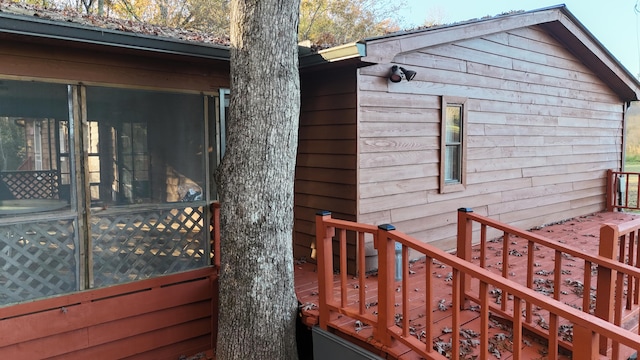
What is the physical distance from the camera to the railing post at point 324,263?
3531 mm

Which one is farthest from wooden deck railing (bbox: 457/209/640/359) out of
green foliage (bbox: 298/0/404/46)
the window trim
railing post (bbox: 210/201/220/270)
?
green foliage (bbox: 298/0/404/46)

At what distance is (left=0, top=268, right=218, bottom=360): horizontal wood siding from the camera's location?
357 cm

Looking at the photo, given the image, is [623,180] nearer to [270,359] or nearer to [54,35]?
[270,359]

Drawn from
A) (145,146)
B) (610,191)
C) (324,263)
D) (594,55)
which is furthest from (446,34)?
(610,191)

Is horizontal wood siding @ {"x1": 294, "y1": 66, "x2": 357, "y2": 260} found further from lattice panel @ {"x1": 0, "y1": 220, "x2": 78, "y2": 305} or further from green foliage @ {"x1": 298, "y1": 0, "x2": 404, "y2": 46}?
green foliage @ {"x1": 298, "y1": 0, "x2": 404, "y2": 46}

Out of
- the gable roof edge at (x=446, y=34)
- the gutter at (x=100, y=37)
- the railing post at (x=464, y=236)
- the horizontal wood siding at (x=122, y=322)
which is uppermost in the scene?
the gable roof edge at (x=446, y=34)

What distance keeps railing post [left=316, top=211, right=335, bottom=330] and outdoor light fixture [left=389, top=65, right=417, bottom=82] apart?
1.99 m

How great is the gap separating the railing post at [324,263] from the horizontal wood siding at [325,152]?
1.22m

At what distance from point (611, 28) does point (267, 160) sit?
103ft

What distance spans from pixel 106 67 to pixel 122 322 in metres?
2.24

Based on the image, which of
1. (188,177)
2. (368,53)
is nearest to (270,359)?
(188,177)

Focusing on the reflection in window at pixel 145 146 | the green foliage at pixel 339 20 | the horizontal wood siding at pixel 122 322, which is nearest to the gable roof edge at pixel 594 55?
the reflection in window at pixel 145 146

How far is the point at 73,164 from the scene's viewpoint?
374 cm

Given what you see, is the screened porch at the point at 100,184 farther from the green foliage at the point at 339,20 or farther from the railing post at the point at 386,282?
the green foliage at the point at 339,20
